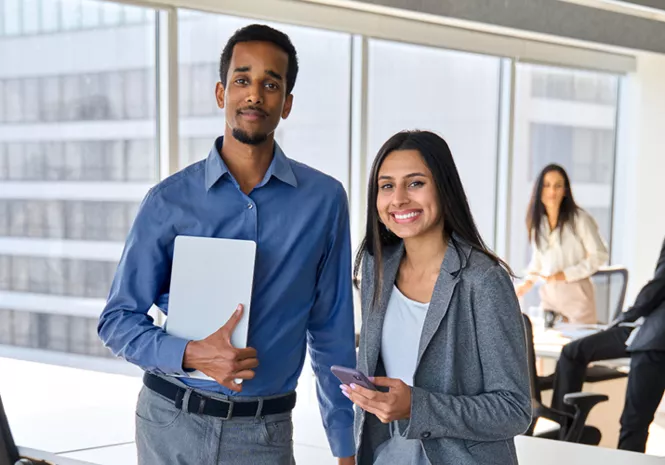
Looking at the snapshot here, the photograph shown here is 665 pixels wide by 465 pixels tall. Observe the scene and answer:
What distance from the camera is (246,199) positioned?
1.94 m

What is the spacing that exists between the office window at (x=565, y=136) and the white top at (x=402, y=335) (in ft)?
18.3

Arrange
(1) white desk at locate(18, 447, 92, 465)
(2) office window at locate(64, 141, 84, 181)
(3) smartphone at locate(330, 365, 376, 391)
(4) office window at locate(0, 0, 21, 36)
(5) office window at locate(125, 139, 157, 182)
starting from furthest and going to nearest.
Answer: (5) office window at locate(125, 139, 157, 182), (2) office window at locate(64, 141, 84, 181), (4) office window at locate(0, 0, 21, 36), (1) white desk at locate(18, 447, 92, 465), (3) smartphone at locate(330, 365, 376, 391)

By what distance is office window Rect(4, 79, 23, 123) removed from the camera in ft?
14.0

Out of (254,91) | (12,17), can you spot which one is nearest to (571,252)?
(12,17)

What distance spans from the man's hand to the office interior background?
2861 mm

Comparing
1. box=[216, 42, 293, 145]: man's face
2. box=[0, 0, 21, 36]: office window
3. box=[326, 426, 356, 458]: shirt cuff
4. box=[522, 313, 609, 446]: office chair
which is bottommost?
box=[522, 313, 609, 446]: office chair

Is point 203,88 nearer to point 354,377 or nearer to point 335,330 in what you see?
point 335,330

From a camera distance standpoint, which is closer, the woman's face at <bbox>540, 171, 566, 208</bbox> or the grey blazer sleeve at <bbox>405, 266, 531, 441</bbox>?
the grey blazer sleeve at <bbox>405, 266, 531, 441</bbox>

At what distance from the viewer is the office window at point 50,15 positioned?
4.30 m

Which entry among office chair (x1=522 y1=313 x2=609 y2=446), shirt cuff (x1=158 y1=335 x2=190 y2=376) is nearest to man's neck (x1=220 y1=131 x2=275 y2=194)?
shirt cuff (x1=158 y1=335 x2=190 y2=376)

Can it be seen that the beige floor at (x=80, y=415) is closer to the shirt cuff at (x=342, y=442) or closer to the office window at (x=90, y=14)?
the shirt cuff at (x=342, y=442)

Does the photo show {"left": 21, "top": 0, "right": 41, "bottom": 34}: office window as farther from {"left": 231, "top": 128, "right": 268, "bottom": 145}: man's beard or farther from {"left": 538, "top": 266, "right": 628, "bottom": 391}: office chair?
{"left": 538, "top": 266, "right": 628, "bottom": 391}: office chair

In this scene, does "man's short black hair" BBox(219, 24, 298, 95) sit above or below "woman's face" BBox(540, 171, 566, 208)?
above

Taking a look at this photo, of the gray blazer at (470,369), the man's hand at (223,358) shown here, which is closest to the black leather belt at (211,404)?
the man's hand at (223,358)
